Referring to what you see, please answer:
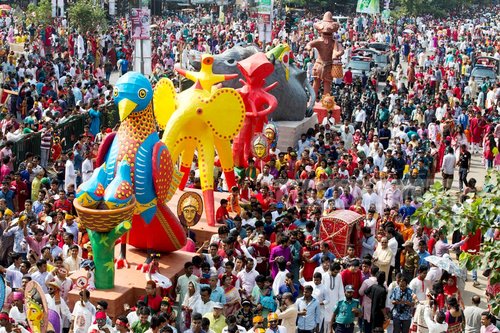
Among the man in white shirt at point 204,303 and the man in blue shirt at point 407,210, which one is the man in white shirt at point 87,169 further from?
the man in white shirt at point 204,303

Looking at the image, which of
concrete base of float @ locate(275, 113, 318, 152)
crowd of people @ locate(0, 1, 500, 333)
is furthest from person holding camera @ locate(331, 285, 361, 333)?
concrete base of float @ locate(275, 113, 318, 152)

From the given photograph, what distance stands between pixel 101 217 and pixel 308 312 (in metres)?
2.85

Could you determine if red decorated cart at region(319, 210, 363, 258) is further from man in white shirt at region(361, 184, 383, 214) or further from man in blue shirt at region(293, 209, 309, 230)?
man in white shirt at region(361, 184, 383, 214)

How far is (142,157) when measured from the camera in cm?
1452

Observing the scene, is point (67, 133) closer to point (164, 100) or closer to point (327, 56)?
point (164, 100)

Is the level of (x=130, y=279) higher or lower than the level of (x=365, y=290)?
lower

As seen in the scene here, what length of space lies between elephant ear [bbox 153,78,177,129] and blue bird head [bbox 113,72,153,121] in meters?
3.28

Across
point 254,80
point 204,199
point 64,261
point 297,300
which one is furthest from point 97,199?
point 254,80

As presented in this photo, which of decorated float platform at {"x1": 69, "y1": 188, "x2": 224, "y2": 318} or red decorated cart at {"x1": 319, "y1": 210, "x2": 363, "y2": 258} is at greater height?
red decorated cart at {"x1": 319, "y1": 210, "x2": 363, "y2": 258}

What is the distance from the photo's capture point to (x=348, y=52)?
37.2 meters

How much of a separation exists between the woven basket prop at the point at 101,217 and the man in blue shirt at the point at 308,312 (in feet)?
8.23

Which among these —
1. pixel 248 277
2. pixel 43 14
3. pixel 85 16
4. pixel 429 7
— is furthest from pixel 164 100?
pixel 429 7

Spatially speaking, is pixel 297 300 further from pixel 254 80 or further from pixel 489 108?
pixel 489 108

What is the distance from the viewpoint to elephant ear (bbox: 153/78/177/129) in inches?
715
